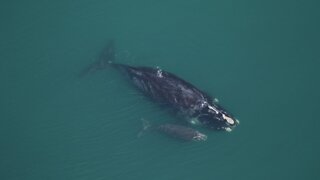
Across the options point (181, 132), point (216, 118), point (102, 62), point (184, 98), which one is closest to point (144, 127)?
point (181, 132)

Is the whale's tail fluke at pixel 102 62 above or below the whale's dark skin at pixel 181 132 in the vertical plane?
above

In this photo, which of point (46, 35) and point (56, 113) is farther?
point (46, 35)

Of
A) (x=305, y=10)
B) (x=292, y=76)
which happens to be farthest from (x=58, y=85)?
(x=305, y=10)

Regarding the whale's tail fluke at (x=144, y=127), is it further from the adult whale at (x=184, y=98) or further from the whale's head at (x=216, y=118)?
the whale's head at (x=216, y=118)

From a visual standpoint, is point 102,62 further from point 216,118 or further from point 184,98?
point 216,118

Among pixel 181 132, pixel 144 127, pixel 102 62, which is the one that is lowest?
pixel 144 127

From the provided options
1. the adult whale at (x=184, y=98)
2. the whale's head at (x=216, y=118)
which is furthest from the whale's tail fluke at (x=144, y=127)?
the whale's head at (x=216, y=118)

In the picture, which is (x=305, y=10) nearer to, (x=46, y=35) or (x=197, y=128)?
(x=197, y=128)
